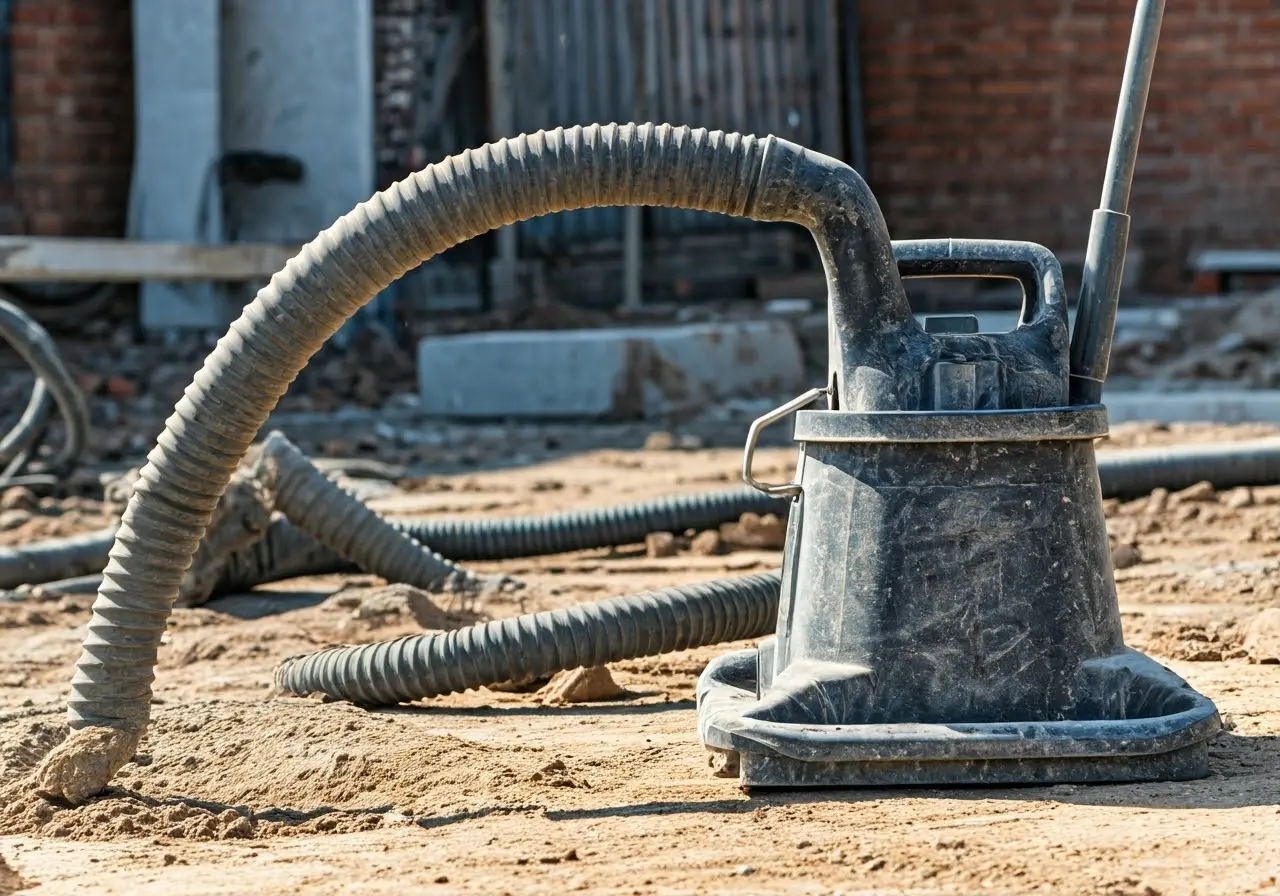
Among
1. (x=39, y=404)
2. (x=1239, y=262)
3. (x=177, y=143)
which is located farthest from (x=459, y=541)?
(x=1239, y=262)

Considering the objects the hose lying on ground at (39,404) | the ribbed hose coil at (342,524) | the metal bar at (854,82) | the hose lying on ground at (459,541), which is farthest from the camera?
the metal bar at (854,82)

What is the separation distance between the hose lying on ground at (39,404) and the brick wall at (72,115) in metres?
3.84

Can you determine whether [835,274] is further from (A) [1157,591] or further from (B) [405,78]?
(B) [405,78]

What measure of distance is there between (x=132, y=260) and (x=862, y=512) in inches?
270

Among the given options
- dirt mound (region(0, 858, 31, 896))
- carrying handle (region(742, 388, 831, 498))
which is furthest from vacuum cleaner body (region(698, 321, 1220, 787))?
dirt mound (region(0, 858, 31, 896))

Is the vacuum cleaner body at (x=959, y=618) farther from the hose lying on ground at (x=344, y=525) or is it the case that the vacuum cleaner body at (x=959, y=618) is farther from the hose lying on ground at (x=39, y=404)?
the hose lying on ground at (x=39, y=404)

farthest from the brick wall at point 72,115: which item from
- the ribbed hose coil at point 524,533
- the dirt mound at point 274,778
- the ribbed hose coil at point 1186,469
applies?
the dirt mound at point 274,778

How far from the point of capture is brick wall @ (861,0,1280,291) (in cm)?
1017

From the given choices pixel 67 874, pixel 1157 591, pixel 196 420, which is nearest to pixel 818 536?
pixel 196 420

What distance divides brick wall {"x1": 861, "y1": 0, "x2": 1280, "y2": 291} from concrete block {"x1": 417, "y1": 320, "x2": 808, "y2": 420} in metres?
2.34

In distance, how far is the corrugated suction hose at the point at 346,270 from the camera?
2529 mm

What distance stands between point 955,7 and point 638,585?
6897mm

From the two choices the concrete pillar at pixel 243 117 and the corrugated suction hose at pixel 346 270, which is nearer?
the corrugated suction hose at pixel 346 270

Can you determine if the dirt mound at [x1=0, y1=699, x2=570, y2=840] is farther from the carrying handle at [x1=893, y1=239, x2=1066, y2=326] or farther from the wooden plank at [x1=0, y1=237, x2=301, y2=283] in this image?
the wooden plank at [x1=0, y1=237, x2=301, y2=283]
